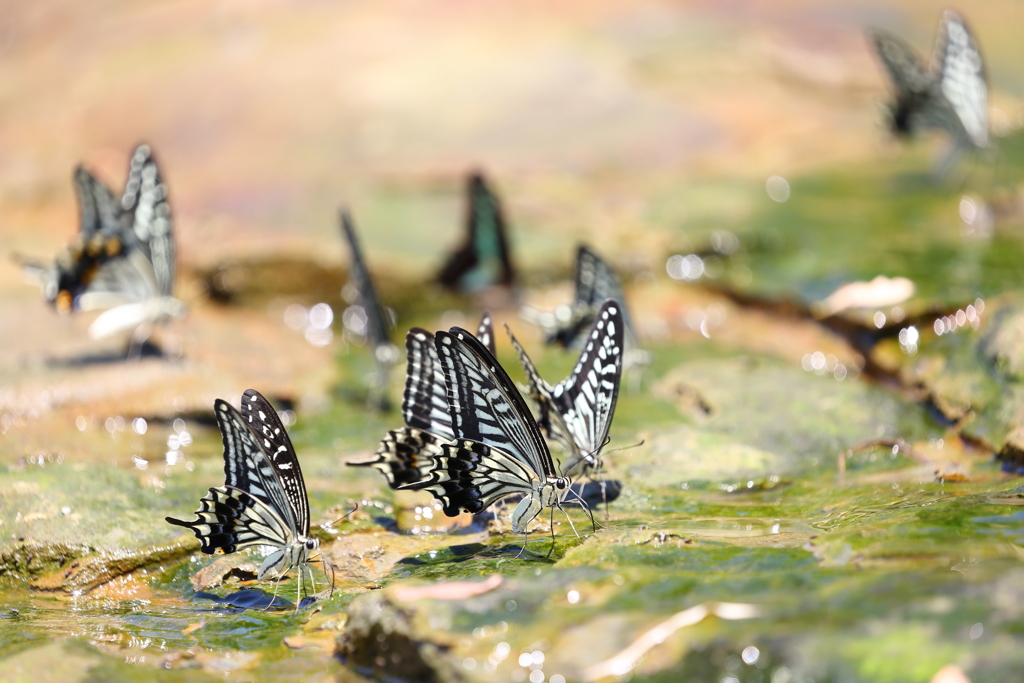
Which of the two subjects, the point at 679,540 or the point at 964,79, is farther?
the point at 964,79

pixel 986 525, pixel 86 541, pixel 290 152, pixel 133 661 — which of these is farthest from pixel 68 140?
pixel 986 525

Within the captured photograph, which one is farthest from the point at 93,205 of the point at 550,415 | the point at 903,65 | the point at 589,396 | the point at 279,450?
the point at 903,65

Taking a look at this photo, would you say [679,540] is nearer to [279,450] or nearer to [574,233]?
[279,450]

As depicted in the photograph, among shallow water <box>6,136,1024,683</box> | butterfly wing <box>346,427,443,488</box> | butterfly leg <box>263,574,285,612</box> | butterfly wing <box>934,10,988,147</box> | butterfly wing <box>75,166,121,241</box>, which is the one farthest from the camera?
butterfly wing <box>934,10,988,147</box>

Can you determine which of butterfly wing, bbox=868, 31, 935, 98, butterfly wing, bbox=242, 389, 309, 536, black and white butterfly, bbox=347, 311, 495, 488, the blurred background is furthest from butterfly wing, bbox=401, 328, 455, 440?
A: butterfly wing, bbox=868, 31, 935, 98

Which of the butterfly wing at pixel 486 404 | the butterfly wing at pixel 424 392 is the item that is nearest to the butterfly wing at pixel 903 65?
the butterfly wing at pixel 424 392

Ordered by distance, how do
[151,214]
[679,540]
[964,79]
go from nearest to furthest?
[679,540] < [151,214] < [964,79]

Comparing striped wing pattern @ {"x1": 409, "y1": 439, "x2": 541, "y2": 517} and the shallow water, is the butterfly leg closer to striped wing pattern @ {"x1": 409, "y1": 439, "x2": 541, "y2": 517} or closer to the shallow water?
the shallow water

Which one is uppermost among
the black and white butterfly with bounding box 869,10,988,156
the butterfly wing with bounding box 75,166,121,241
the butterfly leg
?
the black and white butterfly with bounding box 869,10,988,156
